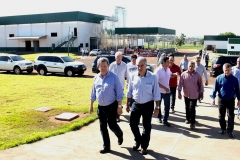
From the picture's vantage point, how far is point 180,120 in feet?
25.9

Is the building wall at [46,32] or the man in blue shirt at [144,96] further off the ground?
the building wall at [46,32]

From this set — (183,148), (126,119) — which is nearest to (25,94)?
(126,119)

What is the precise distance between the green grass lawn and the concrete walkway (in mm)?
391

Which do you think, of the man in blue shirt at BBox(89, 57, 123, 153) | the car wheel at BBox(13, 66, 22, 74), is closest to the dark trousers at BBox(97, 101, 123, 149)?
the man in blue shirt at BBox(89, 57, 123, 153)

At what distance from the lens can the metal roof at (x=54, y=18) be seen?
192 ft

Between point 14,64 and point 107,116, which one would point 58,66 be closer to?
point 14,64

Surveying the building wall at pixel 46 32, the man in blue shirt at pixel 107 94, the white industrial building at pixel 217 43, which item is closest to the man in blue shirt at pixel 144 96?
the man in blue shirt at pixel 107 94

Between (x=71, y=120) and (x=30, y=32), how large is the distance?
60.0 m

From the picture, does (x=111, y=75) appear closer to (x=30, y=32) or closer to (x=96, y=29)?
(x=96, y=29)

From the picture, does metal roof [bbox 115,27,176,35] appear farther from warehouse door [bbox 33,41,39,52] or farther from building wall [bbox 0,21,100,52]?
warehouse door [bbox 33,41,39,52]

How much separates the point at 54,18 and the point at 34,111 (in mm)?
55122

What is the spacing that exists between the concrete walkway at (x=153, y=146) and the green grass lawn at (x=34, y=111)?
0.39 metres

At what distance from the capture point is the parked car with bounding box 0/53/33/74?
866 inches

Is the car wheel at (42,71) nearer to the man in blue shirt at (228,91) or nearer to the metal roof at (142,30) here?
the man in blue shirt at (228,91)
